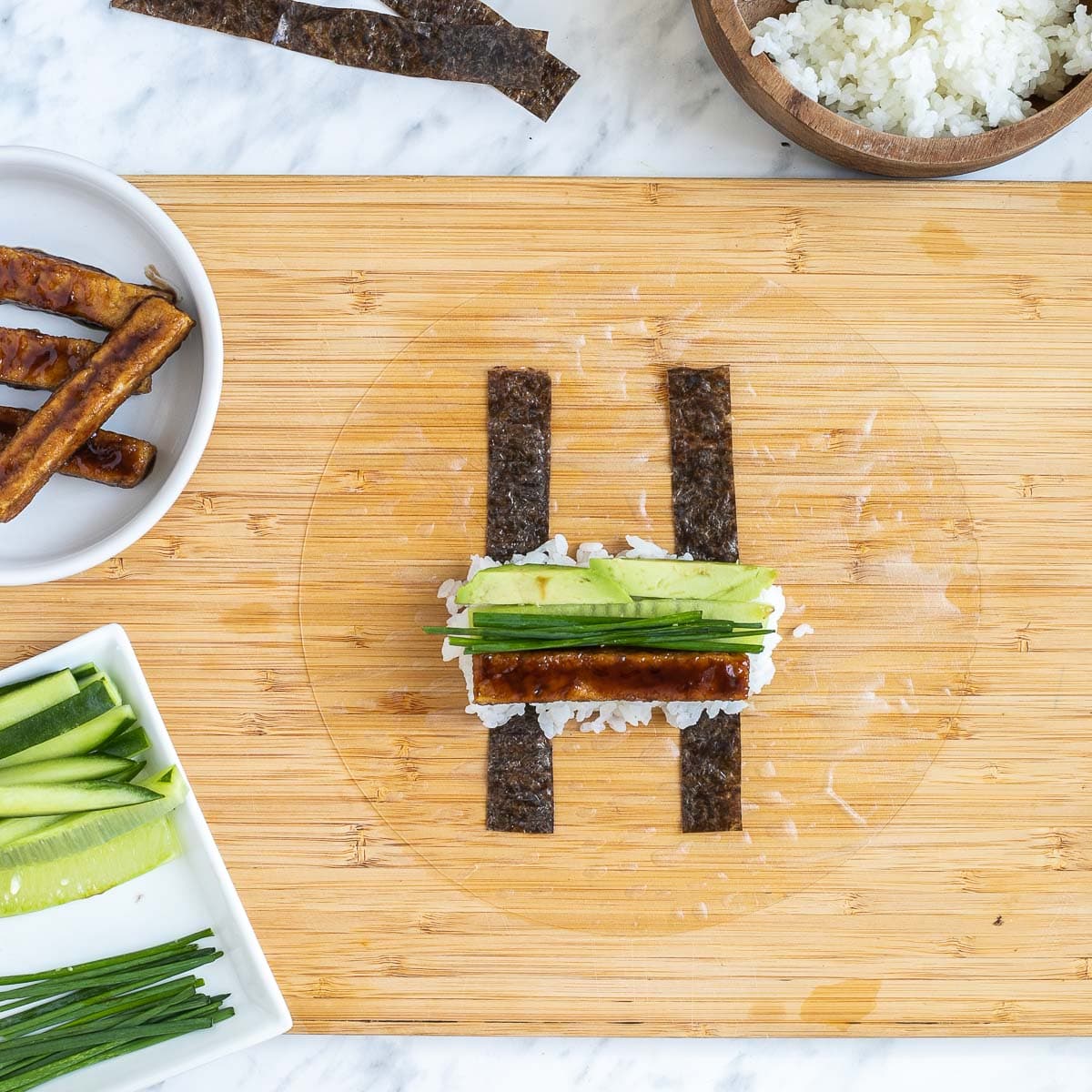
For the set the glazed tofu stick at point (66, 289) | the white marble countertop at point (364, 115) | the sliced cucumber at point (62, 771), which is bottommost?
the sliced cucumber at point (62, 771)

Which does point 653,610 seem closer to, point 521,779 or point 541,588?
point 541,588

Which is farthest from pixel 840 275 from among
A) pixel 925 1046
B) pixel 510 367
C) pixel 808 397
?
pixel 925 1046

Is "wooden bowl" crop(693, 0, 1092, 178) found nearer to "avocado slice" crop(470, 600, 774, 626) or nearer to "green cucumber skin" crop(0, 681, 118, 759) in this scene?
"avocado slice" crop(470, 600, 774, 626)

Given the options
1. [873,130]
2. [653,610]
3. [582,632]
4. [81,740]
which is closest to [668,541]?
[653,610]

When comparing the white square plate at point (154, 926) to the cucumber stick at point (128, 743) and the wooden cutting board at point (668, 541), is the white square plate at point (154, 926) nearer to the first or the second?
the cucumber stick at point (128, 743)

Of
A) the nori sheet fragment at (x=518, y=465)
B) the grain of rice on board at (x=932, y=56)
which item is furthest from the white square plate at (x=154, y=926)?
the grain of rice on board at (x=932, y=56)

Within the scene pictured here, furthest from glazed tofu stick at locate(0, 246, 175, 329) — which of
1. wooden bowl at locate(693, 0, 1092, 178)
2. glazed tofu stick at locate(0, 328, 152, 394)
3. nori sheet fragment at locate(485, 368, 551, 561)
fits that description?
wooden bowl at locate(693, 0, 1092, 178)

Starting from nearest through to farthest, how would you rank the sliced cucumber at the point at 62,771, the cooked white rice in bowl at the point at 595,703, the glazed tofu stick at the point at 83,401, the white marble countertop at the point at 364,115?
1. the glazed tofu stick at the point at 83,401
2. the sliced cucumber at the point at 62,771
3. the cooked white rice in bowl at the point at 595,703
4. the white marble countertop at the point at 364,115
